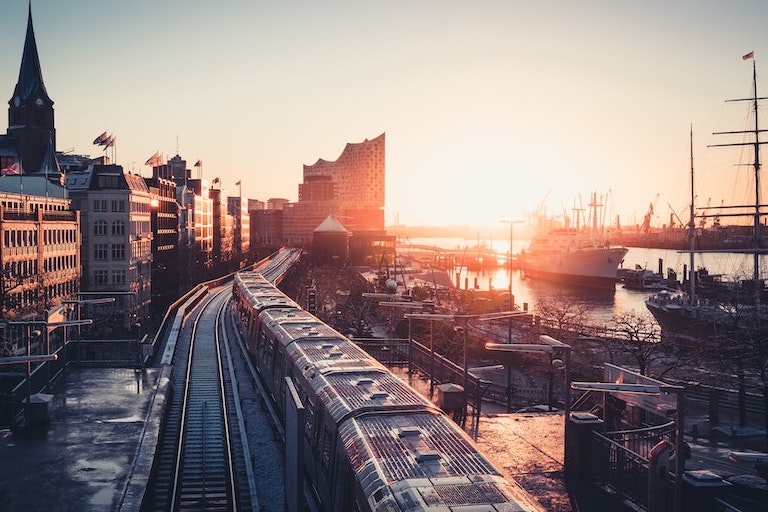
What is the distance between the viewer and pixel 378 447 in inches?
461

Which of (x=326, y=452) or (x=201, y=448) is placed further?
(x=201, y=448)

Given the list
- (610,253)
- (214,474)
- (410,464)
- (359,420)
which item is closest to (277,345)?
(214,474)

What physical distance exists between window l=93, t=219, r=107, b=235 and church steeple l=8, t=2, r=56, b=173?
43.3 feet

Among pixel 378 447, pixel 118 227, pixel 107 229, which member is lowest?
pixel 378 447

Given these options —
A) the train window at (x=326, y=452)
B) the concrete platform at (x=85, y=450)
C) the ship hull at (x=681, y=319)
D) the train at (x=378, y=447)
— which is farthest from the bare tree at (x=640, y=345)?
the concrete platform at (x=85, y=450)

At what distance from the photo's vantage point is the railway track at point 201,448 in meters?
17.2

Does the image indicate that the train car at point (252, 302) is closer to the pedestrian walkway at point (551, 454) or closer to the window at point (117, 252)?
the pedestrian walkway at point (551, 454)

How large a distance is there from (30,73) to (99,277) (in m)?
26.7

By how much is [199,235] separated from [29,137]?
39.2 meters

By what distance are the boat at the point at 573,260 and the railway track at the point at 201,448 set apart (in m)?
115

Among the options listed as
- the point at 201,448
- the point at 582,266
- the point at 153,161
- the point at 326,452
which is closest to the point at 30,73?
the point at 153,161

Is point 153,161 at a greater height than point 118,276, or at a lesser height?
greater

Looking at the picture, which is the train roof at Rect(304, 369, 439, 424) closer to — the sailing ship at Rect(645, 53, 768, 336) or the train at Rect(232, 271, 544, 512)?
the train at Rect(232, 271, 544, 512)

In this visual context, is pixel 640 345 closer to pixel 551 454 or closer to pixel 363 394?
pixel 551 454
